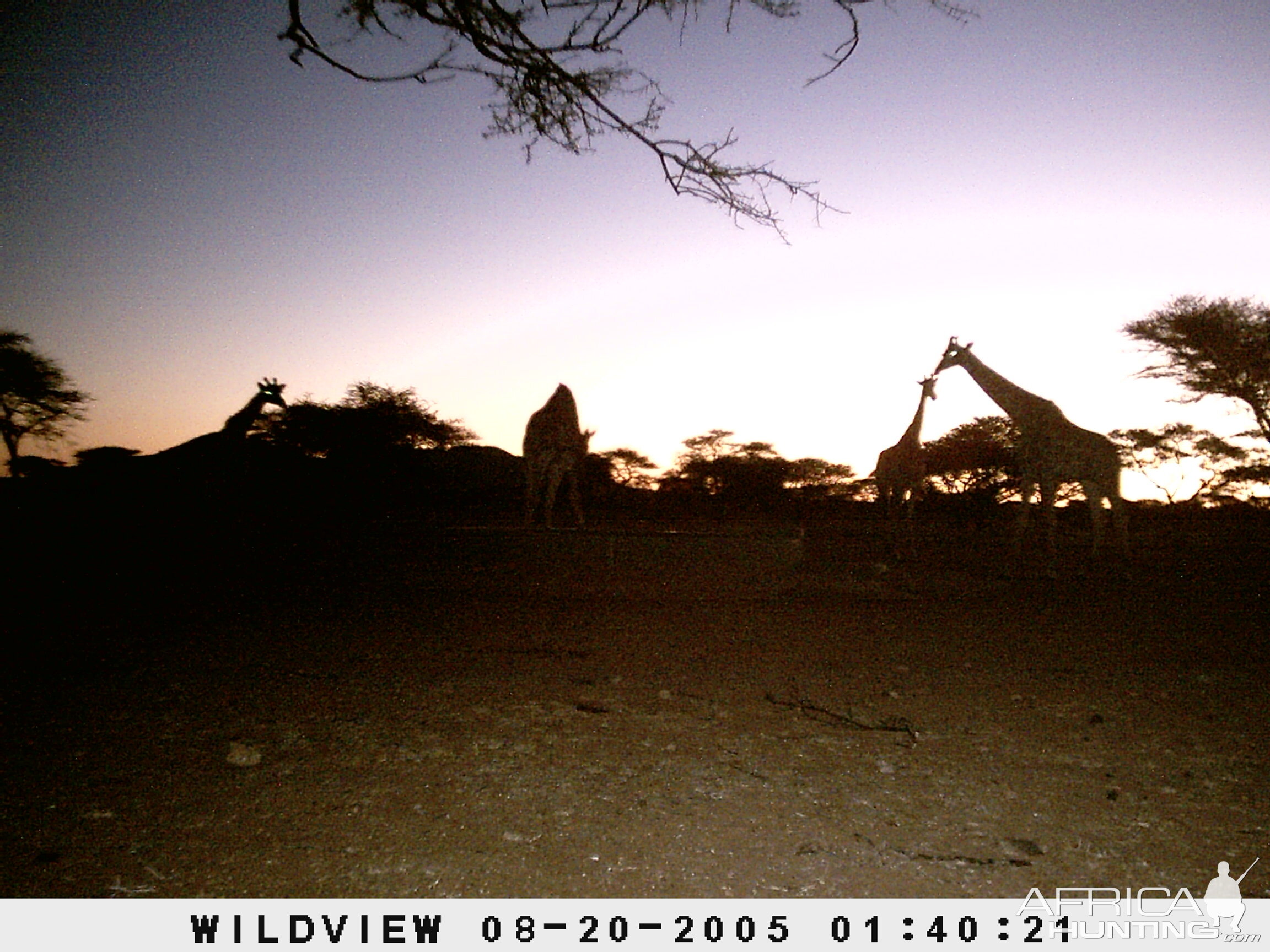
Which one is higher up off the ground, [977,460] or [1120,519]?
[977,460]

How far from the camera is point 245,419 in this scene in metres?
9.24

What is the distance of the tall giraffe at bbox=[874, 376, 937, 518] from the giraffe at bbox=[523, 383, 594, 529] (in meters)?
3.98

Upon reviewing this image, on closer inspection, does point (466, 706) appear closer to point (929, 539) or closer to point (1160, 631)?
point (1160, 631)

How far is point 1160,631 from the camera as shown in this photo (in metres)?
5.37

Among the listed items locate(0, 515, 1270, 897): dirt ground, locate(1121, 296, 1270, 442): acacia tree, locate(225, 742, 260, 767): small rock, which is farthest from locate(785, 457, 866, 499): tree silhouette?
locate(225, 742, 260, 767): small rock

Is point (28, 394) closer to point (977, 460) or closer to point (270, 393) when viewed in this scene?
point (270, 393)

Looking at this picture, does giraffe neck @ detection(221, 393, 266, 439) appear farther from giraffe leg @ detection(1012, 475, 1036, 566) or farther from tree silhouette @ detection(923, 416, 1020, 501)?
tree silhouette @ detection(923, 416, 1020, 501)

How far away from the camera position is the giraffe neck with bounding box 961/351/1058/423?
28.4 feet

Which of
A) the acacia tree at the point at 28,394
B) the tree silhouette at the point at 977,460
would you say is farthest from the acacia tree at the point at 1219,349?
the acacia tree at the point at 28,394

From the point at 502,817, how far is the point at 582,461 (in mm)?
6895

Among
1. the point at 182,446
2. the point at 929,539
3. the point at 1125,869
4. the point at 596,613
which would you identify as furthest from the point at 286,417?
the point at 1125,869

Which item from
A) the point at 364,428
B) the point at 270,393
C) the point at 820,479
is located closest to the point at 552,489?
the point at 270,393

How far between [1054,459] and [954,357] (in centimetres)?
181

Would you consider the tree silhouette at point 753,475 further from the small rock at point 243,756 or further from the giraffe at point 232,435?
the small rock at point 243,756
